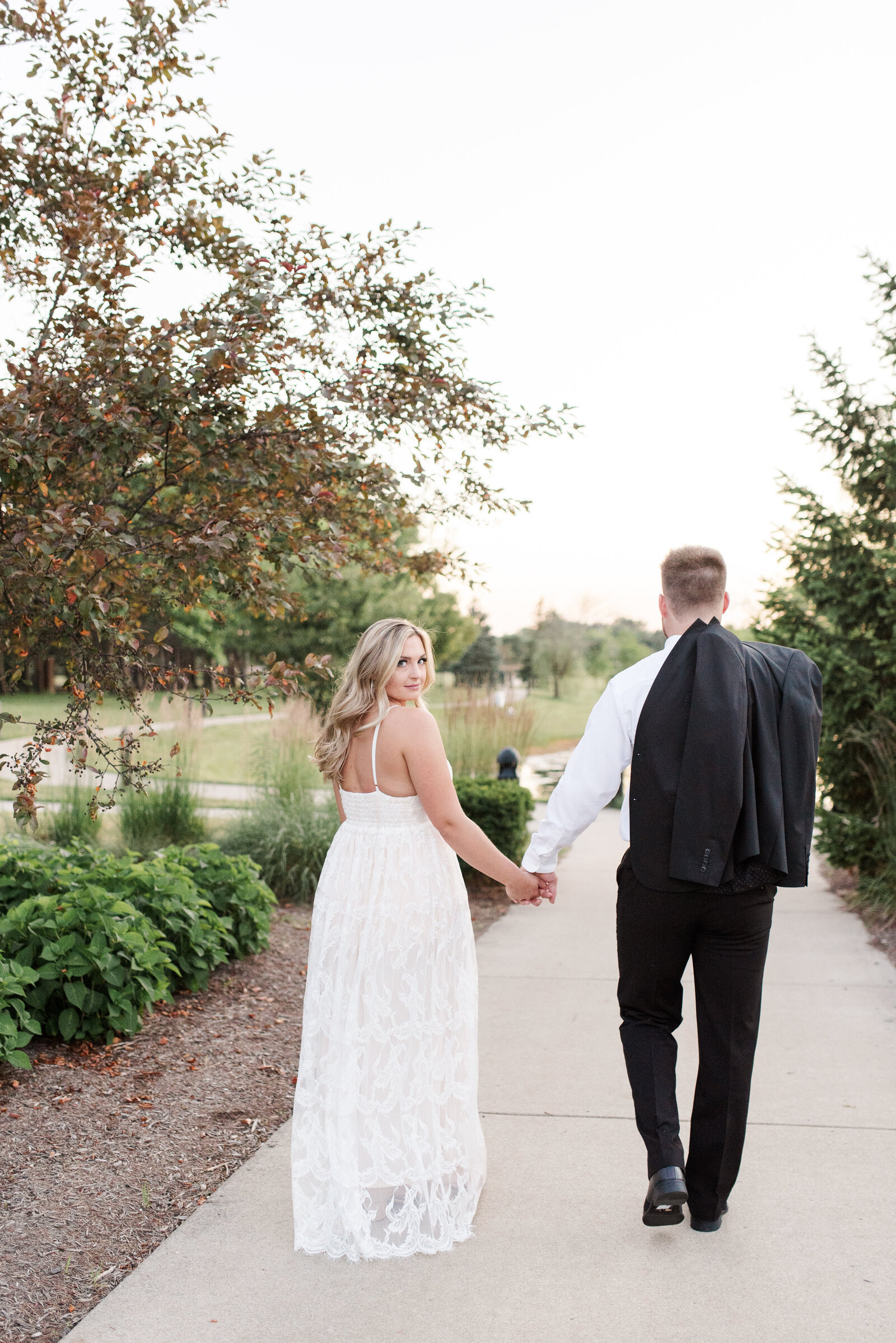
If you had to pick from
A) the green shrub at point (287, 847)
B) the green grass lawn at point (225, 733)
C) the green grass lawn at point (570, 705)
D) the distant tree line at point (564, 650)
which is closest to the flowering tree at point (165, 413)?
the green grass lawn at point (225, 733)

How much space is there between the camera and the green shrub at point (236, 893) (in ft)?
19.9

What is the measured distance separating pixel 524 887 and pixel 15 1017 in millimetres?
2422

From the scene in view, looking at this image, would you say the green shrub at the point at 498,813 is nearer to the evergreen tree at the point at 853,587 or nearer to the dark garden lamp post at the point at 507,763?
the dark garden lamp post at the point at 507,763

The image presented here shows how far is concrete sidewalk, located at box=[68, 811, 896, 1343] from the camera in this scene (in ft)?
9.14

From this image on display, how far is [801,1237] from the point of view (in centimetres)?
324

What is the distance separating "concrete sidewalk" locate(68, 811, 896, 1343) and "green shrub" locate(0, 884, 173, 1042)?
1.07 metres

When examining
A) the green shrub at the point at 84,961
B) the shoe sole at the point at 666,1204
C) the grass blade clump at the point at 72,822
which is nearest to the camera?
the shoe sole at the point at 666,1204

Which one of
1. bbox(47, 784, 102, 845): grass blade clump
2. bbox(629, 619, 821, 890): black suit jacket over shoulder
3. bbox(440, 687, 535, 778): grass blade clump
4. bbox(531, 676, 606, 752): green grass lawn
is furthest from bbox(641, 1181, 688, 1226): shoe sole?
bbox(531, 676, 606, 752): green grass lawn

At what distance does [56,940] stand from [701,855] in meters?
2.96

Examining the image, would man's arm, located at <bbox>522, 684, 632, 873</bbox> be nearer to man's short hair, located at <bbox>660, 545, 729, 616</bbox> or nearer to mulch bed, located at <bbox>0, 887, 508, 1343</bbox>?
man's short hair, located at <bbox>660, 545, 729, 616</bbox>

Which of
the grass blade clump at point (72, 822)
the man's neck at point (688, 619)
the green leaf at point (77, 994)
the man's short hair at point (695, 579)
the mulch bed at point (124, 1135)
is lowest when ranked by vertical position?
the mulch bed at point (124, 1135)

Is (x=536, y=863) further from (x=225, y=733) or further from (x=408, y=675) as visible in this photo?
(x=225, y=733)

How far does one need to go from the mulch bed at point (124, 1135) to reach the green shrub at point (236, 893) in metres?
0.31

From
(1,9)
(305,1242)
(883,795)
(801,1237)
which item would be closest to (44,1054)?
(305,1242)
